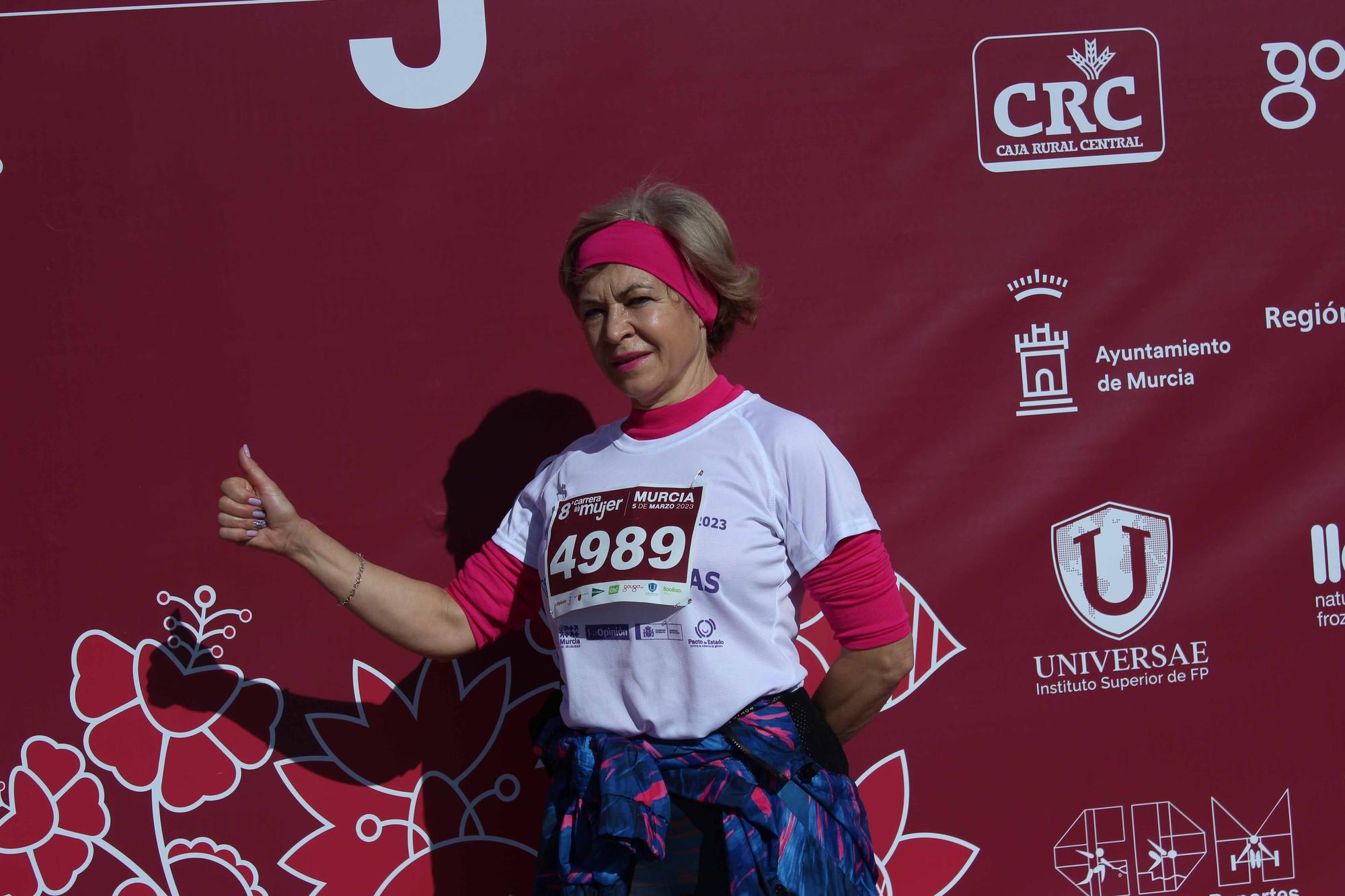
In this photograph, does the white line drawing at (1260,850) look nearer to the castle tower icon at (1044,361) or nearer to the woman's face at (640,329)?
the castle tower icon at (1044,361)

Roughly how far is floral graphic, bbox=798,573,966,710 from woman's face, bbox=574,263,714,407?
75 cm

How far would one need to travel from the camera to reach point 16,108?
7.28 ft

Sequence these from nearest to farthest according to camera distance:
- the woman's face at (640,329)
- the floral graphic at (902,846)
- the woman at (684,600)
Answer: the woman at (684,600) < the woman's face at (640,329) < the floral graphic at (902,846)

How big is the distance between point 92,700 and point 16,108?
1203mm

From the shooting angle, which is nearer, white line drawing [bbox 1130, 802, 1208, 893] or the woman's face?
the woman's face

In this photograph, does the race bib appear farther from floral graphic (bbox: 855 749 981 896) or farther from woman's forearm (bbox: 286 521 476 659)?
floral graphic (bbox: 855 749 981 896)

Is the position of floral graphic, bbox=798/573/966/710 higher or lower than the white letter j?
lower

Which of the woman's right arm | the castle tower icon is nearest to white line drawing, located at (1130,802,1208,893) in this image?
the castle tower icon

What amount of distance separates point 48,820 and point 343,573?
101 cm

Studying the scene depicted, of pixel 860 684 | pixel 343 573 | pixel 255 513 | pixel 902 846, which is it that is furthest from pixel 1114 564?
pixel 255 513

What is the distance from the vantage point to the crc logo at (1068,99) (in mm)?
2326

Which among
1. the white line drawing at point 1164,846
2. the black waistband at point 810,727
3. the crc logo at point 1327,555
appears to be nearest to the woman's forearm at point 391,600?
the black waistband at point 810,727

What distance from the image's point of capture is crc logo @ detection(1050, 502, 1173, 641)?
2.33 meters

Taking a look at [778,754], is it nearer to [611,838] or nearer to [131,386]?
[611,838]
